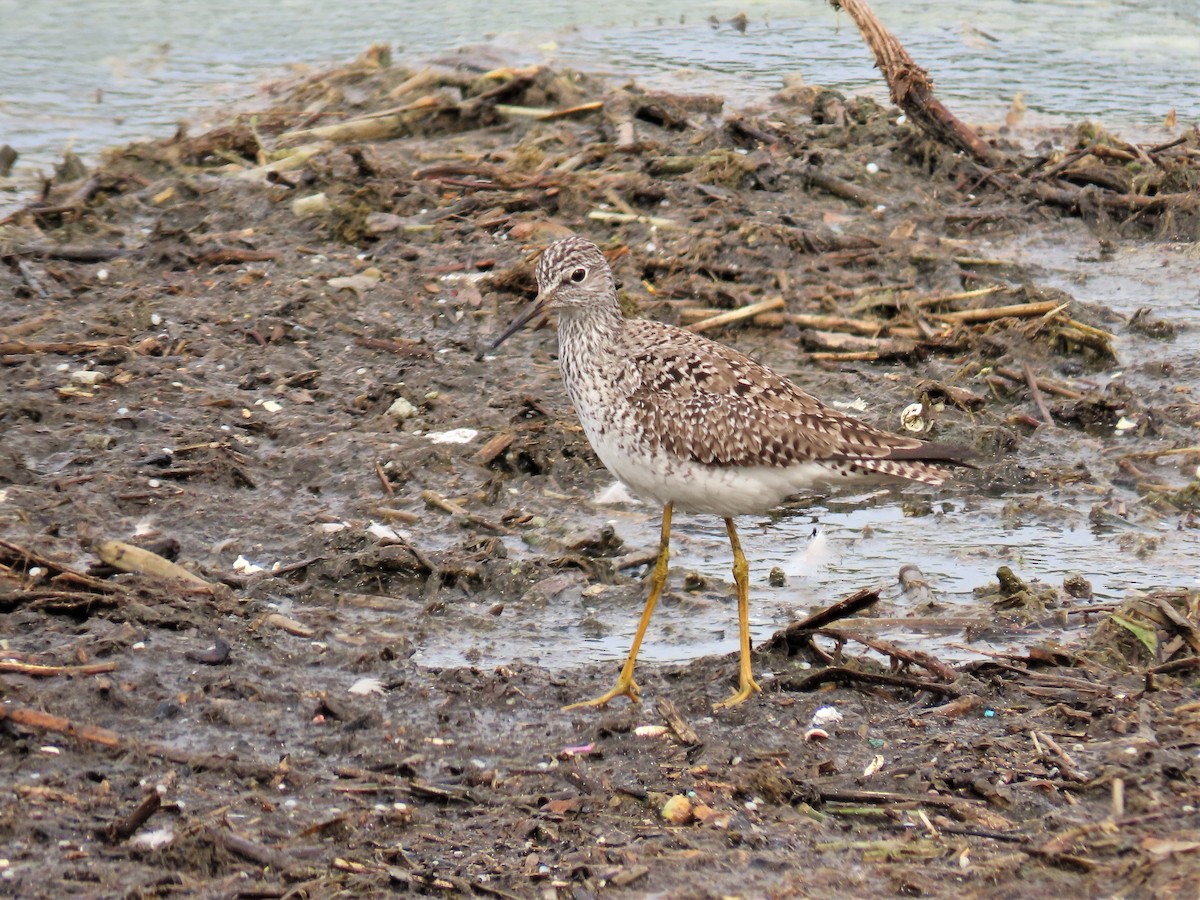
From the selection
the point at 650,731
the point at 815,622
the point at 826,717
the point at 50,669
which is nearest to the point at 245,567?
the point at 50,669

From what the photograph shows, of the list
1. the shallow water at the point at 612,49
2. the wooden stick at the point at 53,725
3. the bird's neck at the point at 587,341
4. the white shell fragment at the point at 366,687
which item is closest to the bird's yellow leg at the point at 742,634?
the bird's neck at the point at 587,341

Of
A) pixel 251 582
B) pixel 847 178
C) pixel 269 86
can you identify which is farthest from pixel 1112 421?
pixel 269 86

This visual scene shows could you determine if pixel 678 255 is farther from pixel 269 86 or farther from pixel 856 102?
pixel 269 86

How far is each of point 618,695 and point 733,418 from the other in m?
1.12

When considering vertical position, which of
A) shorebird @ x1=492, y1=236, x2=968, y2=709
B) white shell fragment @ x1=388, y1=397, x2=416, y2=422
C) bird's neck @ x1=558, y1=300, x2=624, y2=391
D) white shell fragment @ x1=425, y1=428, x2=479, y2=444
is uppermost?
bird's neck @ x1=558, y1=300, x2=624, y2=391

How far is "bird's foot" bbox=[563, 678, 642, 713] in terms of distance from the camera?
17.5 feet

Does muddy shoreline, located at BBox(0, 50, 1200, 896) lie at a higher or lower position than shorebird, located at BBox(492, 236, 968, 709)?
lower

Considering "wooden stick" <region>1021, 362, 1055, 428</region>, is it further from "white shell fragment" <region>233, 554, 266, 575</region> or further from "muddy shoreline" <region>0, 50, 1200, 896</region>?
"white shell fragment" <region>233, 554, 266, 575</region>

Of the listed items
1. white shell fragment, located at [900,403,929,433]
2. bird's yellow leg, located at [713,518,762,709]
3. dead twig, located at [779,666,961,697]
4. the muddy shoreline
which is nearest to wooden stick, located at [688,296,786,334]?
the muddy shoreline

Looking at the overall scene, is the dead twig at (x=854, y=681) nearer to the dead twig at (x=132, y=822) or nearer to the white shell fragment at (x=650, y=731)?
the white shell fragment at (x=650, y=731)

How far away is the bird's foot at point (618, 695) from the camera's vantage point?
17.5 feet

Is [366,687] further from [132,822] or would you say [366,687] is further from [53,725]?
[132,822]

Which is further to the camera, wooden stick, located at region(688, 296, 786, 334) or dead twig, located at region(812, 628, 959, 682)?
wooden stick, located at region(688, 296, 786, 334)

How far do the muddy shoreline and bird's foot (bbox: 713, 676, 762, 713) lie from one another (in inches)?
2.4
